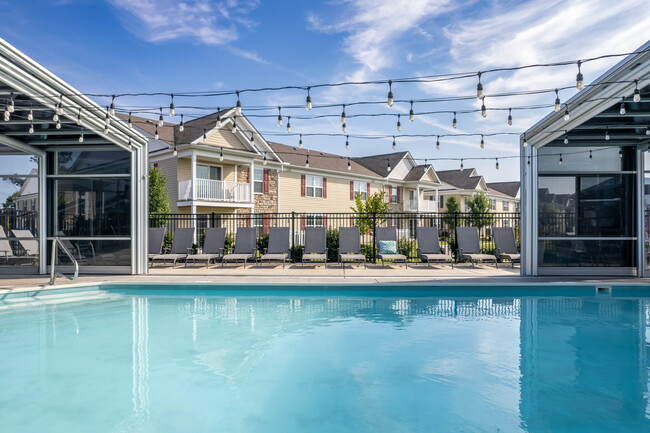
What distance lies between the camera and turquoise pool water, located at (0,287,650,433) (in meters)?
3.42

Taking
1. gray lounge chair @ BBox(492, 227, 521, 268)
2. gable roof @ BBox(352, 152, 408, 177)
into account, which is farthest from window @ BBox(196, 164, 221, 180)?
gray lounge chair @ BBox(492, 227, 521, 268)

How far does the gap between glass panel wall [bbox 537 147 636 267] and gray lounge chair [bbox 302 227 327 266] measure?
19.0ft

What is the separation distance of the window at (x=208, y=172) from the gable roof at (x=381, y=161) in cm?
1212

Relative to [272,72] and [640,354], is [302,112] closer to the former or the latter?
[272,72]

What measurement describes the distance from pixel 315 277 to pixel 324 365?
4.58 metres

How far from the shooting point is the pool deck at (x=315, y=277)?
27.5ft

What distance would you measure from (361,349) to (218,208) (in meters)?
14.3

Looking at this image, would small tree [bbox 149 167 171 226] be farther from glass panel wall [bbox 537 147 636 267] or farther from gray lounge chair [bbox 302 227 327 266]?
glass panel wall [bbox 537 147 636 267]

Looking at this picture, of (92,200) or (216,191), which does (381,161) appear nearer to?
(216,191)

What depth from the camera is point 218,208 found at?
18172mm

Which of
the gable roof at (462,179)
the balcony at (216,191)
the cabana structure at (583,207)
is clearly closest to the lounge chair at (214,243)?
the balcony at (216,191)

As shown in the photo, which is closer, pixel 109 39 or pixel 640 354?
pixel 640 354

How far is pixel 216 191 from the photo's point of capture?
1730 centimetres

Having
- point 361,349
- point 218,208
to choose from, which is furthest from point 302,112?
point 218,208
